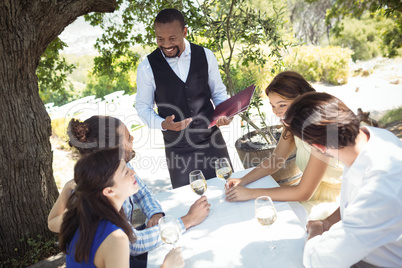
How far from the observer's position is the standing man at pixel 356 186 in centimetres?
→ 120

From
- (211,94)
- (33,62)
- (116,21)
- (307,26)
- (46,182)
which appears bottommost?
(46,182)

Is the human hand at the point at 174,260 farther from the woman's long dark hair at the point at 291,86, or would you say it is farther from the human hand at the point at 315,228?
the woman's long dark hair at the point at 291,86

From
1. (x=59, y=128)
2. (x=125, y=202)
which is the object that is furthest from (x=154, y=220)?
(x=59, y=128)

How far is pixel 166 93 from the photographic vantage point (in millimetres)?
2857

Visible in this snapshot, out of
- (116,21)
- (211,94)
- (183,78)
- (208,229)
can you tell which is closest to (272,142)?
(211,94)

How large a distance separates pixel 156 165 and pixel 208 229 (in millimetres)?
4175

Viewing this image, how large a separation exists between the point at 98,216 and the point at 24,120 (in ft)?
6.85

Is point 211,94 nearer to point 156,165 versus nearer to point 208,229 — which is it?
point 208,229

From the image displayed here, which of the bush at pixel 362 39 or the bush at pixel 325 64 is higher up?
the bush at pixel 362 39

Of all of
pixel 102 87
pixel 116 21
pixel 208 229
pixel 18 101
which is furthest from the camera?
pixel 102 87

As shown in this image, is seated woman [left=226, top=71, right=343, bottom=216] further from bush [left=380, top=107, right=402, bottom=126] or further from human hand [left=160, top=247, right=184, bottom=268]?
bush [left=380, top=107, right=402, bottom=126]

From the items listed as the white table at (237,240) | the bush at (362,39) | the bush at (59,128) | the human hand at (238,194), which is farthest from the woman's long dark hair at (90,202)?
the bush at (362,39)

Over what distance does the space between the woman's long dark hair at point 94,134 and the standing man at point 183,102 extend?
0.64 m

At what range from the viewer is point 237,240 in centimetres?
156
